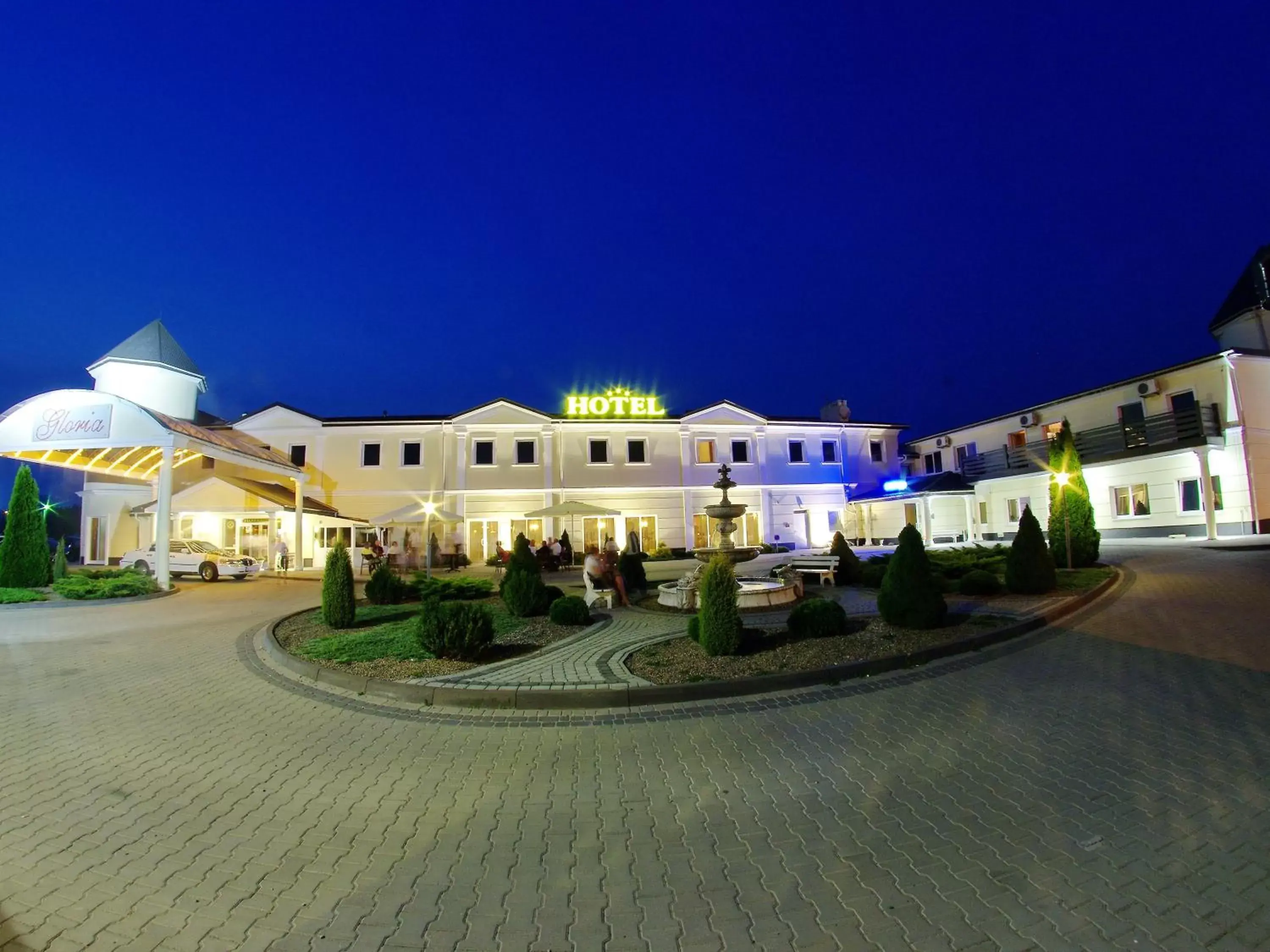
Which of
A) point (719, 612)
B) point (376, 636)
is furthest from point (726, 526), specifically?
point (376, 636)

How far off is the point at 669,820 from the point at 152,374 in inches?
1582

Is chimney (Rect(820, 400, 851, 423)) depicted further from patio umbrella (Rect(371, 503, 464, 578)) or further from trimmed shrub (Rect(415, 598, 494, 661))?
trimmed shrub (Rect(415, 598, 494, 661))

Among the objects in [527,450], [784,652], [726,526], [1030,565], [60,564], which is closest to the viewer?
[784,652]

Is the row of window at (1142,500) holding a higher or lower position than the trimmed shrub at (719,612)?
higher

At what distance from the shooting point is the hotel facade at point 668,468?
23656 millimetres

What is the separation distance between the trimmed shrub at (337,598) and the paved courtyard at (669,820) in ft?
13.7

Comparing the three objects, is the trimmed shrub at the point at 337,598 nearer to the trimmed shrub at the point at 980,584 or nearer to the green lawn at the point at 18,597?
the green lawn at the point at 18,597

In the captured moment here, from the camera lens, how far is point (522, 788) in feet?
15.3

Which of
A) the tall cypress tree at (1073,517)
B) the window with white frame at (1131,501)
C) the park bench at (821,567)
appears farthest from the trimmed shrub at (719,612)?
the window with white frame at (1131,501)

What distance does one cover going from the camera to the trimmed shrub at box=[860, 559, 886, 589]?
16516 mm

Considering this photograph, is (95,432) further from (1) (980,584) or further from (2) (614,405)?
(1) (980,584)

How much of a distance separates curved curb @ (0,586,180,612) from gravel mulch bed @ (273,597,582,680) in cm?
670

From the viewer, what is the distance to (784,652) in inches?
340

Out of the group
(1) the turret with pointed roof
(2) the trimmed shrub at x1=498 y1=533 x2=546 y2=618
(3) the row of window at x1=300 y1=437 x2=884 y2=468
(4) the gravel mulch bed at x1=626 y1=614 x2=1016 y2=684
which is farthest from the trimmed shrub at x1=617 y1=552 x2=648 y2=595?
(1) the turret with pointed roof
